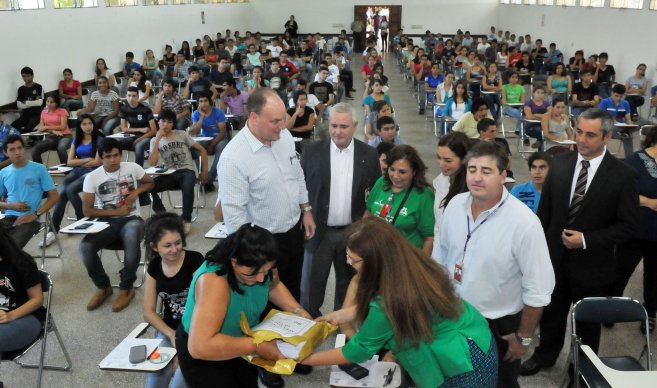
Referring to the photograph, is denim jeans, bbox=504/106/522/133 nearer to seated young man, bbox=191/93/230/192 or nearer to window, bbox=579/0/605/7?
seated young man, bbox=191/93/230/192

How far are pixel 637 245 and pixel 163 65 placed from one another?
1395 cm

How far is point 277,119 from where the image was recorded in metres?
2.90

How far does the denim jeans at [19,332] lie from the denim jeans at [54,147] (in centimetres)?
473

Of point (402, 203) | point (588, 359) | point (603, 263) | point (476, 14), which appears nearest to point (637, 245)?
point (603, 263)

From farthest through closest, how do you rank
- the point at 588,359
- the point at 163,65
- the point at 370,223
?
the point at 163,65 → the point at 588,359 → the point at 370,223

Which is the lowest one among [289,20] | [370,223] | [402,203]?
[402,203]

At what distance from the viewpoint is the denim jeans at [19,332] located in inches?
121

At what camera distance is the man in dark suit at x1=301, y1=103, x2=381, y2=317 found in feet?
11.3

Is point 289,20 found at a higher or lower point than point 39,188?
higher

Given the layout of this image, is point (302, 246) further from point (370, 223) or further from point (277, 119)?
point (370, 223)

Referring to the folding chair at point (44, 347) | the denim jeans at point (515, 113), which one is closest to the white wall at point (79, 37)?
the folding chair at point (44, 347)

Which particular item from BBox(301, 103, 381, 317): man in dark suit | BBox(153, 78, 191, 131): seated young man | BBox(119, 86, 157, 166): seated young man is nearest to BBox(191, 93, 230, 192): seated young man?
BBox(119, 86, 157, 166): seated young man

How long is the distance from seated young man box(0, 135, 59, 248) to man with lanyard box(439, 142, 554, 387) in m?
3.99

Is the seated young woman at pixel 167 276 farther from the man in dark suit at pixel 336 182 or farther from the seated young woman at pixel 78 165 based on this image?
the seated young woman at pixel 78 165
